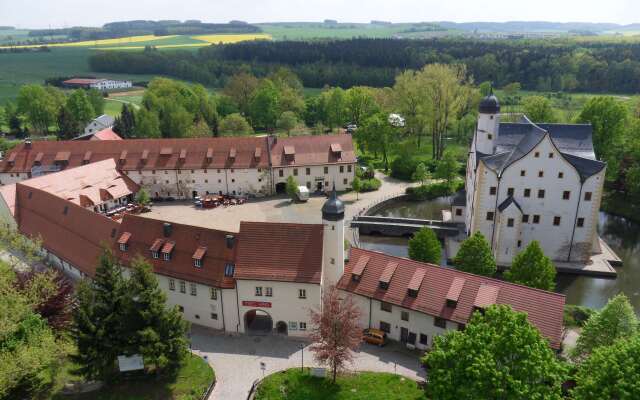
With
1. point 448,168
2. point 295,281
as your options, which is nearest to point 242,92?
point 448,168

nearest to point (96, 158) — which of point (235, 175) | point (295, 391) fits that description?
point (235, 175)

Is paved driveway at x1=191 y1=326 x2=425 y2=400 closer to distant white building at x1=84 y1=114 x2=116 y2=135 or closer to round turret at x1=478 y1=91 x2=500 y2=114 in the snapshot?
round turret at x1=478 y1=91 x2=500 y2=114

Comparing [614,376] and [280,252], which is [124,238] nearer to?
[280,252]

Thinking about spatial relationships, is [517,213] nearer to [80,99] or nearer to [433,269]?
[433,269]

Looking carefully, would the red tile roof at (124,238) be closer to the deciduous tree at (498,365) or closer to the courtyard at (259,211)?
the courtyard at (259,211)

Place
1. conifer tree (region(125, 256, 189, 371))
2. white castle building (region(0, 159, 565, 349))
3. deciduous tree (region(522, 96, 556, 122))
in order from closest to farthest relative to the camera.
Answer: conifer tree (region(125, 256, 189, 371))
white castle building (region(0, 159, 565, 349))
deciduous tree (region(522, 96, 556, 122))

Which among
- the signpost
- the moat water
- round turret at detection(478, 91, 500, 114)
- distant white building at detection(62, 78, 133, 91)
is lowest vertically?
the moat water

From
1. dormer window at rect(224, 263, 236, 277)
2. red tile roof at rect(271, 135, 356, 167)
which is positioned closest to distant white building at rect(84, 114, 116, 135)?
red tile roof at rect(271, 135, 356, 167)
